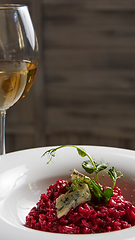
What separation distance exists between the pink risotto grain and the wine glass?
397 mm

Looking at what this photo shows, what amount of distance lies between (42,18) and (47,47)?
24 cm

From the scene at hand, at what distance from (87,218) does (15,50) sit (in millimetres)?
565

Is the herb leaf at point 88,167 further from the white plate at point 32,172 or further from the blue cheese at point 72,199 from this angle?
the white plate at point 32,172

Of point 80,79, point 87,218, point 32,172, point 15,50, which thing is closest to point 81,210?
point 87,218

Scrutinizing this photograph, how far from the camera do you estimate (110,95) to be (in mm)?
2830

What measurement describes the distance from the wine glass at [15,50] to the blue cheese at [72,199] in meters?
0.38

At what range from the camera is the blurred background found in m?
2.68

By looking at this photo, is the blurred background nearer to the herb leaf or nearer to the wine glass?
the wine glass

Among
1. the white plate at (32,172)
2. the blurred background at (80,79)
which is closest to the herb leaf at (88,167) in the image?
the white plate at (32,172)

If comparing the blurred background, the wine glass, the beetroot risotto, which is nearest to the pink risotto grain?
the beetroot risotto

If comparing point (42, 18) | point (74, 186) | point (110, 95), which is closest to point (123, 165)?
point (74, 186)

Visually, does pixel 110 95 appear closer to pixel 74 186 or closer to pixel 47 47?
pixel 47 47

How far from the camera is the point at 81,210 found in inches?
33.3

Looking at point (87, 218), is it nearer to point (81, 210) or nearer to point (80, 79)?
point (81, 210)
